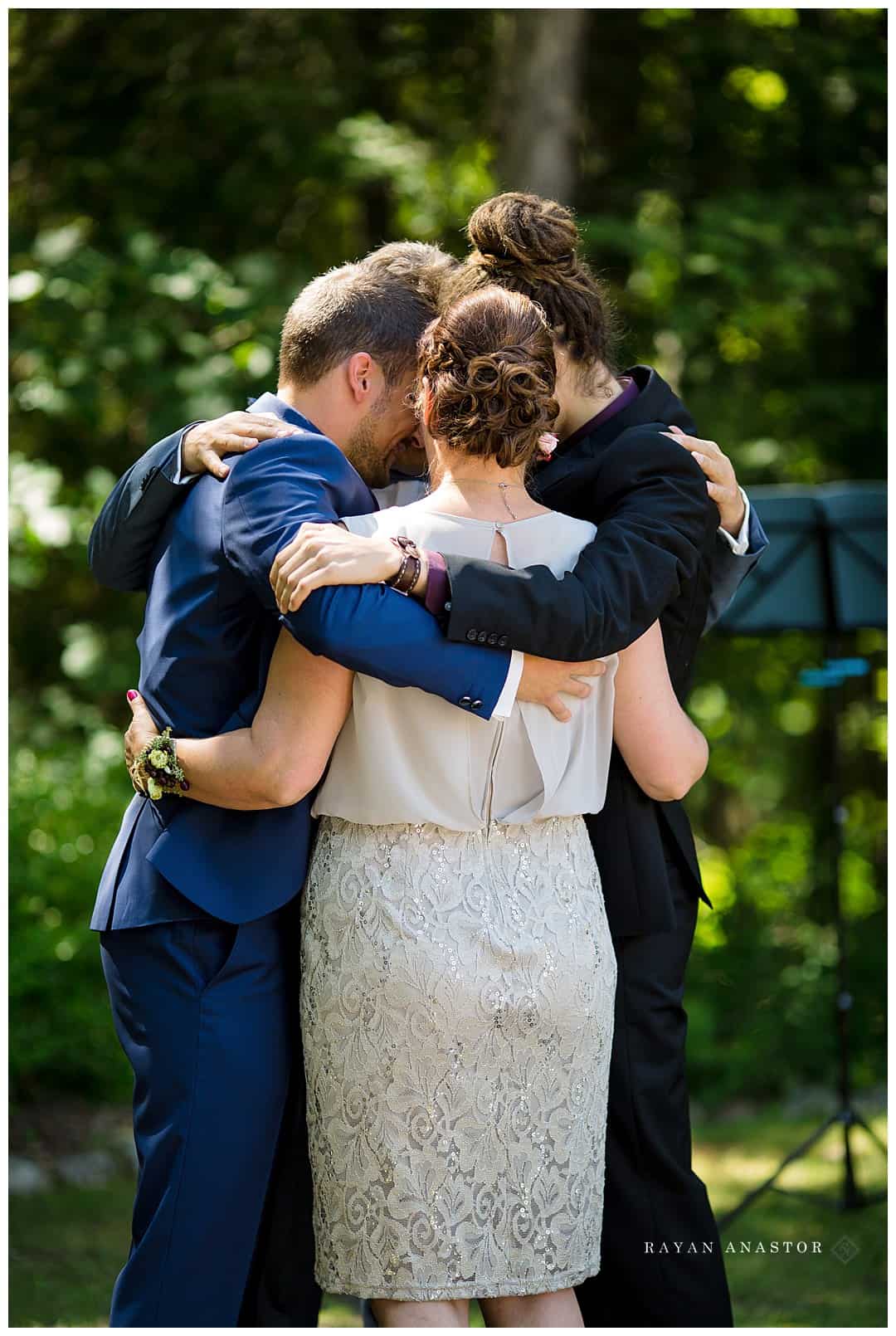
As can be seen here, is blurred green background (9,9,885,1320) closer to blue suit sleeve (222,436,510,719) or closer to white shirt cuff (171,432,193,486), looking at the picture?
white shirt cuff (171,432,193,486)

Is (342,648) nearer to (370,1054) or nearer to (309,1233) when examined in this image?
(370,1054)

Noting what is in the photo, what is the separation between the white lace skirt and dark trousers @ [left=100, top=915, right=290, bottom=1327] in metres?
0.15

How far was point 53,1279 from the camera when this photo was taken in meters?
4.23

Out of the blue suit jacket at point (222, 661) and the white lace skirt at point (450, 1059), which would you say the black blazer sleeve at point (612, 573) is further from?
the white lace skirt at point (450, 1059)

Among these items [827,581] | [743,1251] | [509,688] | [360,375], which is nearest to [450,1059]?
[509,688]

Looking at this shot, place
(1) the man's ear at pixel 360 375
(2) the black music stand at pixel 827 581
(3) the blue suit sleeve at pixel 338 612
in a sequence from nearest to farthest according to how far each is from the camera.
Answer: (3) the blue suit sleeve at pixel 338 612 → (1) the man's ear at pixel 360 375 → (2) the black music stand at pixel 827 581

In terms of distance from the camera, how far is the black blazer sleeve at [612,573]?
78.7 inches

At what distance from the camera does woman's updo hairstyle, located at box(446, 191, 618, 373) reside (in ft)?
7.48

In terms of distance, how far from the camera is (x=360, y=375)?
2340 millimetres

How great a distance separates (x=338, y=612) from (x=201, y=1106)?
0.86m

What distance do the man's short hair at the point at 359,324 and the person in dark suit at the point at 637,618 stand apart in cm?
19

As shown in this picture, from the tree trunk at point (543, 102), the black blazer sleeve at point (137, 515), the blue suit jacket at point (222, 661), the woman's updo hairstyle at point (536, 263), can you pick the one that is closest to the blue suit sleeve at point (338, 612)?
the blue suit jacket at point (222, 661)

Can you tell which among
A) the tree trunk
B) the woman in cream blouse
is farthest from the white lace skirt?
the tree trunk

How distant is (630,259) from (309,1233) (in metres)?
6.02
